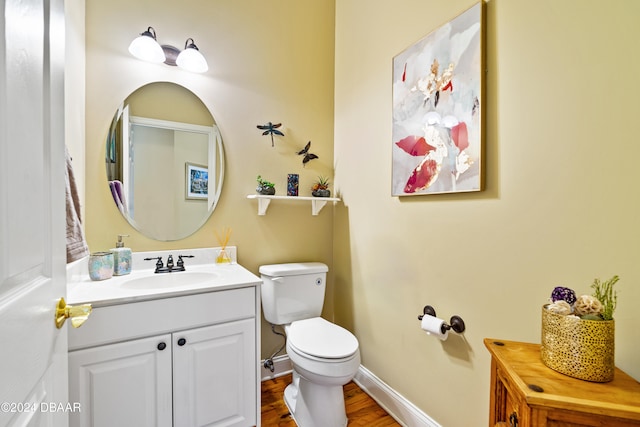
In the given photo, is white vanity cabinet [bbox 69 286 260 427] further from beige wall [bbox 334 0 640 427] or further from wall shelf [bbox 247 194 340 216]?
beige wall [bbox 334 0 640 427]

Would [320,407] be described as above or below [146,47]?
below

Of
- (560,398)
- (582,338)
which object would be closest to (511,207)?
(582,338)

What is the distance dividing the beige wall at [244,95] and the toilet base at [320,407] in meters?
0.53

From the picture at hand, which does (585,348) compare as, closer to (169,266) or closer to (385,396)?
(385,396)

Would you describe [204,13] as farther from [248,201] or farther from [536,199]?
[536,199]

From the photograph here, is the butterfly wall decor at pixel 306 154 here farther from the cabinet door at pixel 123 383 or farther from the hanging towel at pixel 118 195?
the cabinet door at pixel 123 383

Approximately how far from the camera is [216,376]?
1343 millimetres

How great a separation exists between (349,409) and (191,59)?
7.56ft

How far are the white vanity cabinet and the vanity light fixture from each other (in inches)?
52.5

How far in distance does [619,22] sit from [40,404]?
68.5 inches

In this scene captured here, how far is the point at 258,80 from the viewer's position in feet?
6.32

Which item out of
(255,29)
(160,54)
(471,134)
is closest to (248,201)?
(160,54)

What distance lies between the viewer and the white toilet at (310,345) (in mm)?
1374

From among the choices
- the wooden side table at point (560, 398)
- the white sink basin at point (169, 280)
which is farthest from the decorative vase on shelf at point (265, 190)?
the wooden side table at point (560, 398)
